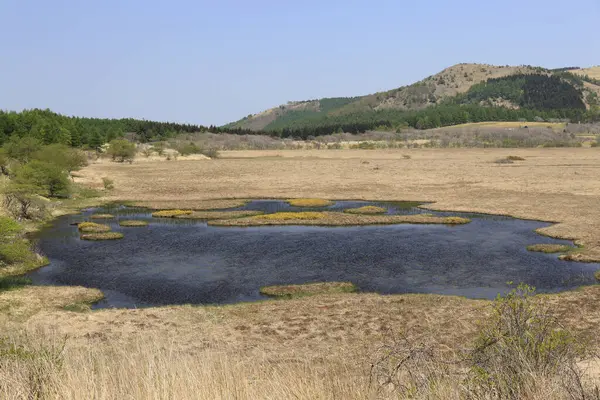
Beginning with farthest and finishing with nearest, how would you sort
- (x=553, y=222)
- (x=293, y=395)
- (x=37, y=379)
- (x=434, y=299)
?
(x=553, y=222)
(x=434, y=299)
(x=37, y=379)
(x=293, y=395)

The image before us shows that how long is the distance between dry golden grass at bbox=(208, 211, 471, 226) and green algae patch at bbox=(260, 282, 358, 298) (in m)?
18.1

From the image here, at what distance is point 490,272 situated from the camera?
30266 mm

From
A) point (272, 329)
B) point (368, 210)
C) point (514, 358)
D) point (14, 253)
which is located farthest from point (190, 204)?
point (514, 358)

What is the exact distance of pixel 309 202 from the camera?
5884cm

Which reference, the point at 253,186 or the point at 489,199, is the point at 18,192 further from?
the point at 489,199

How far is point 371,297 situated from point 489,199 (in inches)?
1446

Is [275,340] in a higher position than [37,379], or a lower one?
lower

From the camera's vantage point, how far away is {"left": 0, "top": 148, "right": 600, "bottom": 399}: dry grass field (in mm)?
8484

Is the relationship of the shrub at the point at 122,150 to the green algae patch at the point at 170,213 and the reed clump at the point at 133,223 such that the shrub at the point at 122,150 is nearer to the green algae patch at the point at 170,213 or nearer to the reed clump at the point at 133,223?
the green algae patch at the point at 170,213

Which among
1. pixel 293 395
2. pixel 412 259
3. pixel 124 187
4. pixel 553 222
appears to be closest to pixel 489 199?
pixel 553 222

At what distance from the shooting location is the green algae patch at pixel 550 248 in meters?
34.6

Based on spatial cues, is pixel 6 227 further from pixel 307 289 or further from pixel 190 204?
pixel 190 204

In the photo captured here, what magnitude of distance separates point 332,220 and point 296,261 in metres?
14.2

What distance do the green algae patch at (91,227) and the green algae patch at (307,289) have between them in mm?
21889
